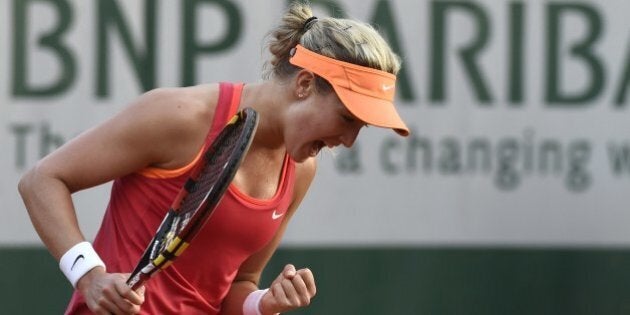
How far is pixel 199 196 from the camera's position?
2332mm

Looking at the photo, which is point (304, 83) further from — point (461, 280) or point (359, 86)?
point (461, 280)

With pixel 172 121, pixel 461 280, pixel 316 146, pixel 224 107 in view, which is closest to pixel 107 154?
pixel 172 121

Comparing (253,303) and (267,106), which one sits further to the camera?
(253,303)

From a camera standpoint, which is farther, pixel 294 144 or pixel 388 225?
pixel 388 225

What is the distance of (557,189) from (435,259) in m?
0.51

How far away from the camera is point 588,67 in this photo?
4.77 m

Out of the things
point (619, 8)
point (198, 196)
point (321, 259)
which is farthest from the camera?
point (619, 8)

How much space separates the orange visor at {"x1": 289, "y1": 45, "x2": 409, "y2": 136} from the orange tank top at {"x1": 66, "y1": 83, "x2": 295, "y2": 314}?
0.18 m

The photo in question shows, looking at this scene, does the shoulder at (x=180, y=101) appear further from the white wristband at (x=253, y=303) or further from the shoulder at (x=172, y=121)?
the white wristband at (x=253, y=303)

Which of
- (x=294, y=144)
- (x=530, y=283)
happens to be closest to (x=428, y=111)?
(x=530, y=283)

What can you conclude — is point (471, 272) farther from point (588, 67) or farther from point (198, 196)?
point (198, 196)

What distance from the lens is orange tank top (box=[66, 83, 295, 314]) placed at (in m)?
2.53

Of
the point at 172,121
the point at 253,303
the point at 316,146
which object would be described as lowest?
the point at 253,303

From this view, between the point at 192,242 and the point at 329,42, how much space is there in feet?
1.53
